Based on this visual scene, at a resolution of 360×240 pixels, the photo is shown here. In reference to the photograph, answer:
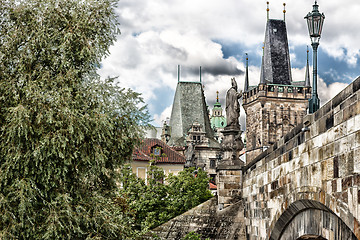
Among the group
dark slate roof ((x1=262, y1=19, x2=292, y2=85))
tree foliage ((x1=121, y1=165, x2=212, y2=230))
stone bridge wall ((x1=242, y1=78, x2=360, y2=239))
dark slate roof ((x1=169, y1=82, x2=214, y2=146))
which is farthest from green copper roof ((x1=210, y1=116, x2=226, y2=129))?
stone bridge wall ((x1=242, y1=78, x2=360, y2=239))

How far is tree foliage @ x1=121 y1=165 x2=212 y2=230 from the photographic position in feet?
72.8

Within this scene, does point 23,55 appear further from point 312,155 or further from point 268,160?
point 312,155

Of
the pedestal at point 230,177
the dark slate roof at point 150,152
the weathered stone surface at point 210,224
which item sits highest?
the dark slate roof at point 150,152

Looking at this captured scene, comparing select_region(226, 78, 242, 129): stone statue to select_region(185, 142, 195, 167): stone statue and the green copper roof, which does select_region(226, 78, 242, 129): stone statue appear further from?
the green copper roof

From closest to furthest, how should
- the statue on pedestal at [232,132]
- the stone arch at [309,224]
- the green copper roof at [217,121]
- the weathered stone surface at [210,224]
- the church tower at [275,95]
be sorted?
the stone arch at [309,224]
the weathered stone surface at [210,224]
the statue on pedestal at [232,132]
the church tower at [275,95]
the green copper roof at [217,121]

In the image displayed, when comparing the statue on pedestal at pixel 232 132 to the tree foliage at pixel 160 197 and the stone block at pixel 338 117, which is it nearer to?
the tree foliage at pixel 160 197

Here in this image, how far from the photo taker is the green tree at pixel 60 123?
10.5m

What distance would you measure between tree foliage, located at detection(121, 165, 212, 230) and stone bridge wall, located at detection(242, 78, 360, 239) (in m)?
11.1

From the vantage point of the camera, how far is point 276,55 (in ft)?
251

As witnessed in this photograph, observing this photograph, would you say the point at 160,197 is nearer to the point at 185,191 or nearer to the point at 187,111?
the point at 185,191

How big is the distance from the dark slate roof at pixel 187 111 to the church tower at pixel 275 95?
7962 mm

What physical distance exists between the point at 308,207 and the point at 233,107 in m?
8.30

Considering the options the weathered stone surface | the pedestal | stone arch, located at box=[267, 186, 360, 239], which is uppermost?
the pedestal

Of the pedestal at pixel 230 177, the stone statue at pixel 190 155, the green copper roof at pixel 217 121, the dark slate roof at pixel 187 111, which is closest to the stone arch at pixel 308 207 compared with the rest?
the pedestal at pixel 230 177
